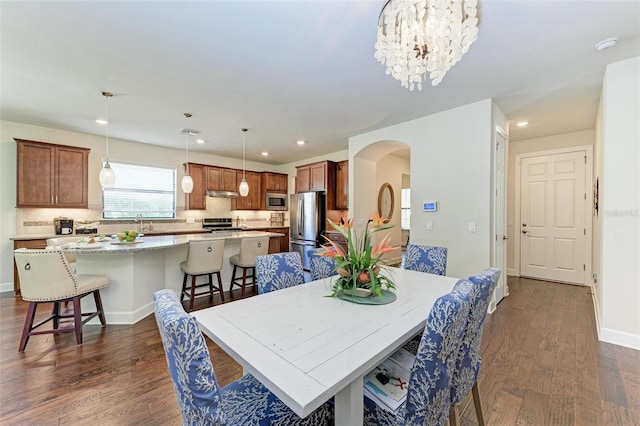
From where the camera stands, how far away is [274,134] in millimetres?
4680

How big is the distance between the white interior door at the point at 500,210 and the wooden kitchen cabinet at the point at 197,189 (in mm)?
5505

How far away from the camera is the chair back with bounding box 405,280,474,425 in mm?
944

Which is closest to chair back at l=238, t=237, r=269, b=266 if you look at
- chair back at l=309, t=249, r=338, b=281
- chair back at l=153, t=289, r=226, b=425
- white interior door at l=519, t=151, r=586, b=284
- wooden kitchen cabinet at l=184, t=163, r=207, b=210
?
chair back at l=309, t=249, r=338, b=281

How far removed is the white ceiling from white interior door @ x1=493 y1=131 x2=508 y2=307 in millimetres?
527

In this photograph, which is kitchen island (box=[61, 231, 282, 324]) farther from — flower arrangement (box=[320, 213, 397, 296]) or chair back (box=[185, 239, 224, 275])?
flower arrangement (box=[320, 213, 397, 296])

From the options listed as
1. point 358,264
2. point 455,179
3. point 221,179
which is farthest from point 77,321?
point 455,179

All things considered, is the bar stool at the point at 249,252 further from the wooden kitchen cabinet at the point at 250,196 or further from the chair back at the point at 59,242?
the wooden kitchen cabinet at the point at 250,196

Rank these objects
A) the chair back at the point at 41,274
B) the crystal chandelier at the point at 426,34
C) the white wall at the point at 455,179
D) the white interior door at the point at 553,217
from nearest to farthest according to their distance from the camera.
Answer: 1. the crystal chandelier at the point at 426,34
2. the chair back at the point at 41,274
3. the white wall at the point at 455,179
4. the white interior door at the point at 553,217

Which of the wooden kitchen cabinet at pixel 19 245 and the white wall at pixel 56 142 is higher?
the white wall at pixel 56 142

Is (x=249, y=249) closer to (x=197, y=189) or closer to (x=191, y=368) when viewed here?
(x=197, y=189)

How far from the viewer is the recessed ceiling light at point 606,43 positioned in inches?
82.3

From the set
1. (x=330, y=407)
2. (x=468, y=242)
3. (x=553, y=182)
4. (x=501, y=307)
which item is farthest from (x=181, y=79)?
(x=553, y=182)

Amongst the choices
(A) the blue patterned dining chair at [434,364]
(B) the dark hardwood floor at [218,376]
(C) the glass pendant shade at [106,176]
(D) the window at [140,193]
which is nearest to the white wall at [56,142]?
(D) the window at [140,193]

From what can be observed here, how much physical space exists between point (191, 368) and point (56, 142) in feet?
18.8
